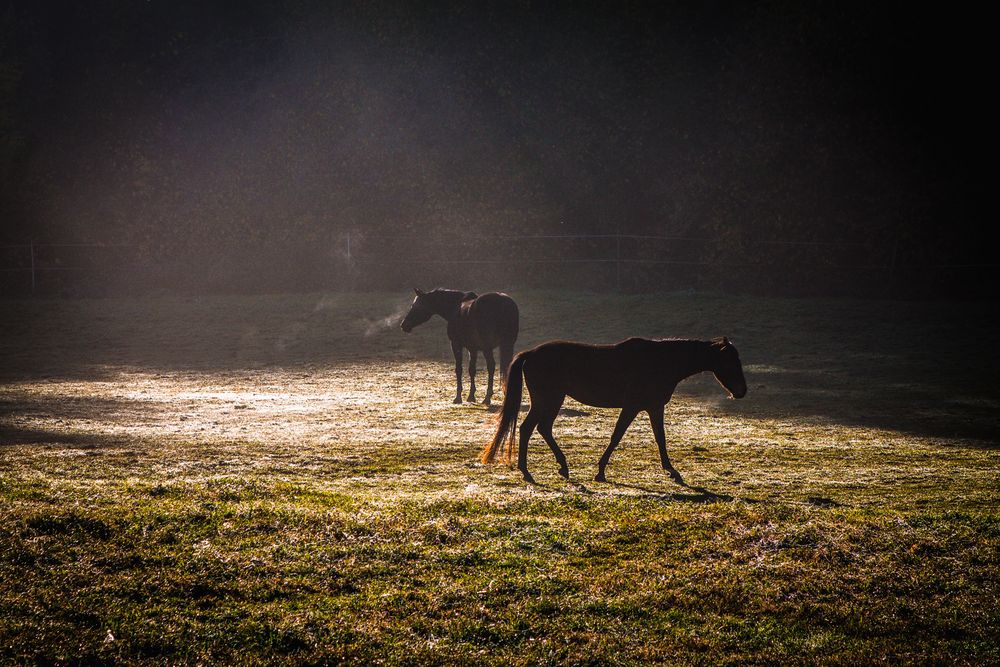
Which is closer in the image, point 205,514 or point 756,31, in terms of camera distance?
point 205,514

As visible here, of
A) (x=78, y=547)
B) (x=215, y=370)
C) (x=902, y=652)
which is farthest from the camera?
(x=215, y=370)

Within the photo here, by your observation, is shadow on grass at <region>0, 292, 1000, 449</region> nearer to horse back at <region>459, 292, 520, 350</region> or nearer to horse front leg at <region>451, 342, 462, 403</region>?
horse front leg at <region>451, 342, 462, 403</region>

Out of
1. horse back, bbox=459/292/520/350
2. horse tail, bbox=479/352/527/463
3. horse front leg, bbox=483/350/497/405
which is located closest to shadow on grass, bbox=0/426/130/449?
horse tail, bbox=479/352/527/463

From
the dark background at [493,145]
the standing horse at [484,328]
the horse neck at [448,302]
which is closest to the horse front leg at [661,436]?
the standing horse at [484,328]

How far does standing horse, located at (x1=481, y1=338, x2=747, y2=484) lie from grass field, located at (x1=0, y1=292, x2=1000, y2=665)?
1.86 feet

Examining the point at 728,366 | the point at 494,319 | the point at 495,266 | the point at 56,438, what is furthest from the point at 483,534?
the point at 495,266

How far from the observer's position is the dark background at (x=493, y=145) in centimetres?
2519

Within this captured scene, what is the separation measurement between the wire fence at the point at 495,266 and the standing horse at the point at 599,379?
18.4 meters

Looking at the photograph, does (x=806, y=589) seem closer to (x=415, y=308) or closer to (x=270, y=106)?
(x=415, y=308)

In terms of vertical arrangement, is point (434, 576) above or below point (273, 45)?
below

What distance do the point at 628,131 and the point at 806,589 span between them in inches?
992

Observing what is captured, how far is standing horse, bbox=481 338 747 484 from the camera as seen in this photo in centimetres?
892

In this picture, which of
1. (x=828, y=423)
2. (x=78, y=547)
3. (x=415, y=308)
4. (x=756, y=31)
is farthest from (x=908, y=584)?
(x=756, y=31)

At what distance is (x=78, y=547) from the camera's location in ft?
20.6
